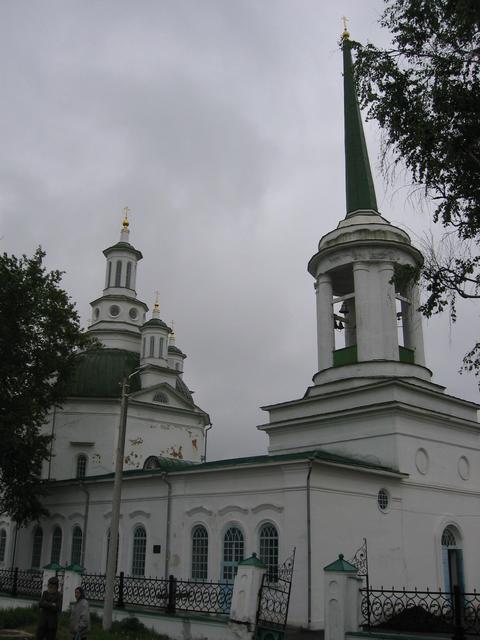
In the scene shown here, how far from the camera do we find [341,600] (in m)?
12.0

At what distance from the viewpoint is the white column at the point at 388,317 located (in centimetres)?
2150

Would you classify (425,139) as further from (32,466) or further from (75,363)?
(32,466)

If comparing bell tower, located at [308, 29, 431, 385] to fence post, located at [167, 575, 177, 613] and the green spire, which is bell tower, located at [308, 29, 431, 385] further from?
fence post, located at [167, 575, 177, 613]

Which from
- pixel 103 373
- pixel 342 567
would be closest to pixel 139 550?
pixel 103 373

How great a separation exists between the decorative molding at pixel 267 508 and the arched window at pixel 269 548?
0.42 m

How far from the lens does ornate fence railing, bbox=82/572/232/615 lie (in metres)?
15.1

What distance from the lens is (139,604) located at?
17.3 m

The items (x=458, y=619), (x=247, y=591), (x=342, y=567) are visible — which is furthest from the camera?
(x=247, y=591)

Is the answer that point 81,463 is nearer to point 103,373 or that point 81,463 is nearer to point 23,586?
point 103,373

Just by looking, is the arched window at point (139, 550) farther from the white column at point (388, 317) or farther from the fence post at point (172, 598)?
the white column at point (388, 317)

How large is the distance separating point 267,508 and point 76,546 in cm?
959

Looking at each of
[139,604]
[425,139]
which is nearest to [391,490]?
[139,604]

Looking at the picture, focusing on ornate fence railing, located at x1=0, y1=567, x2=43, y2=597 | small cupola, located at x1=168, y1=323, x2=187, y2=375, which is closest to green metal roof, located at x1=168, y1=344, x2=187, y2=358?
small cupola, located at x1=168, y1=323, x2=187, y2=375

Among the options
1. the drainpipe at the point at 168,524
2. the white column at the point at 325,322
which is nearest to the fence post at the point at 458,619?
the drainpipe at the point at 168,524
